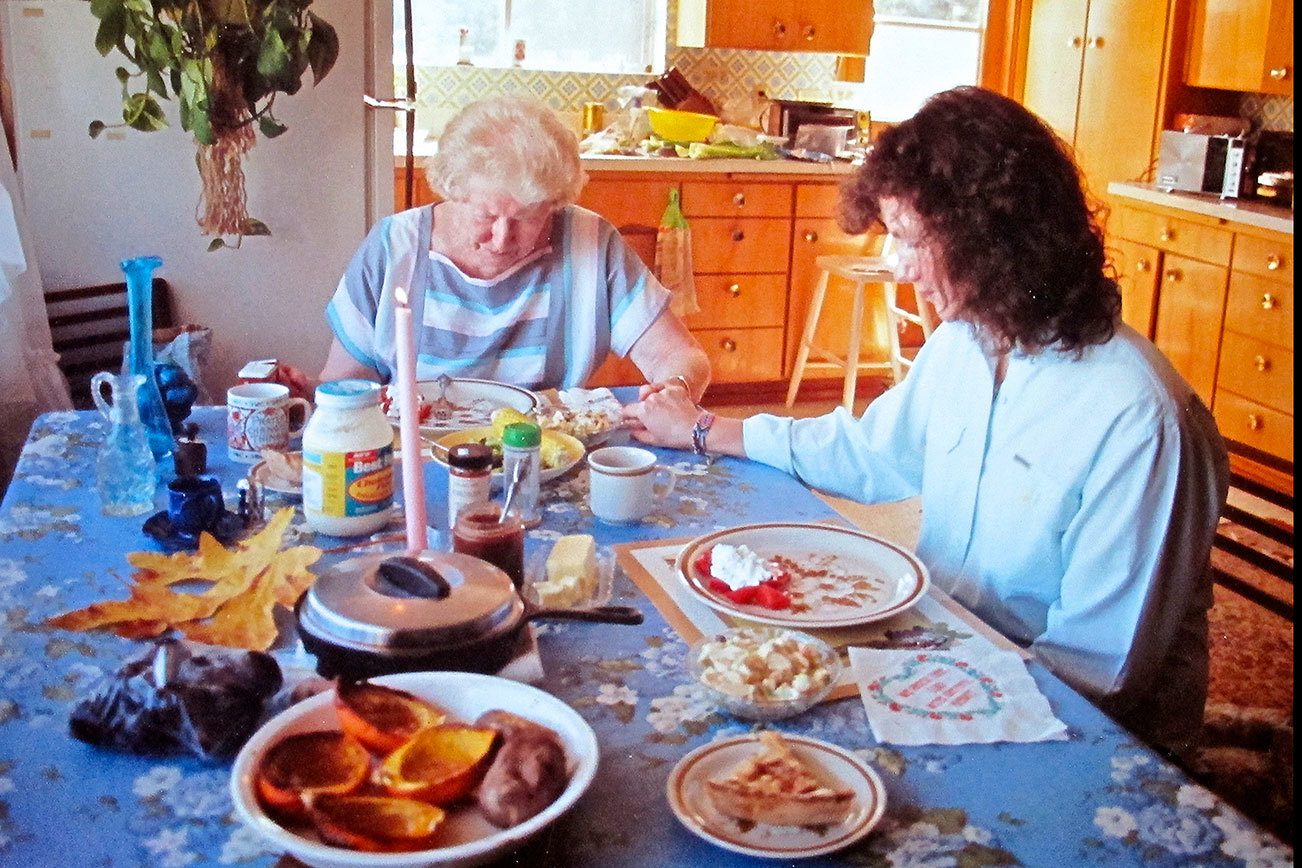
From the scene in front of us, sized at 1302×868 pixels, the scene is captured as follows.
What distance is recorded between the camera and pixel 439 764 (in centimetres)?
103

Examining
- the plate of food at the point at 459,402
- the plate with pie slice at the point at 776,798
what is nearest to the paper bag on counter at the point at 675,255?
the plate of food at the point at 459,402

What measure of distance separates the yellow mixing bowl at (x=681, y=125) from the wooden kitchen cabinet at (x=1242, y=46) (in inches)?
70.6

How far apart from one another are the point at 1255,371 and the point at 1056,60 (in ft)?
5.67

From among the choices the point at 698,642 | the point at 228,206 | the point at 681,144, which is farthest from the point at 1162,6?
the point at 698,642

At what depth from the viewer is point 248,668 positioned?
1142 millimetres

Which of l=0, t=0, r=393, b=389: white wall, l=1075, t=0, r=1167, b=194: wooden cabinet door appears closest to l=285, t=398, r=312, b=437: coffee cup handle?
l=0, t=0, r=393, b=389: white wall

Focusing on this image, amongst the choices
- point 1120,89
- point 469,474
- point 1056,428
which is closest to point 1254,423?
point 1120,89

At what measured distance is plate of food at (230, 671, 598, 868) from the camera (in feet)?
3.06

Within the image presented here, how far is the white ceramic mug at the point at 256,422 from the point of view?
1.87m

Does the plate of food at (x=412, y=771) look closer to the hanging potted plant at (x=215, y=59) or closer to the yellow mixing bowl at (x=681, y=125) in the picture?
the hanging potted plant at (x=215, y=59)

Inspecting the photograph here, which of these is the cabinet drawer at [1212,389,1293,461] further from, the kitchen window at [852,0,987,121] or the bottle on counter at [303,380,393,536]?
the bottle on counter at [303,380,393,536]

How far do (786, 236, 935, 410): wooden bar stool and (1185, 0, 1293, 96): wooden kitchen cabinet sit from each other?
4.25 feet

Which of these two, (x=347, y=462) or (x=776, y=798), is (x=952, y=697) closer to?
(x=776, y=798)

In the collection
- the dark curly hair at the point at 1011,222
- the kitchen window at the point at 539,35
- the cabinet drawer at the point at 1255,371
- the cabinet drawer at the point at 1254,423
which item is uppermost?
the kitchen window at the point at 539,35
